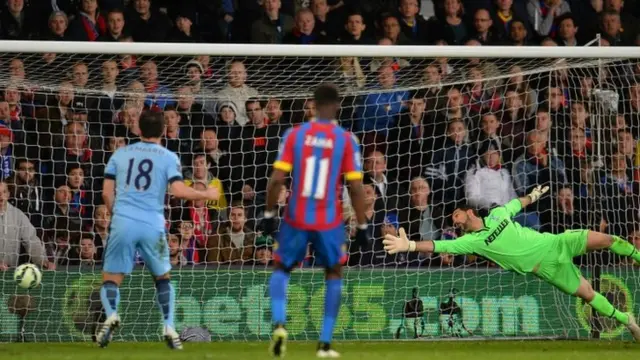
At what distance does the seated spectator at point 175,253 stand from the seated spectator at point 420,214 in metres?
2.34

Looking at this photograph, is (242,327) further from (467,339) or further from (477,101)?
(477,101)

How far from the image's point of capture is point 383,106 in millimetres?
13609

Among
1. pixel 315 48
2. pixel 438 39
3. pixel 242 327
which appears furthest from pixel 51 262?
pixel 438 39

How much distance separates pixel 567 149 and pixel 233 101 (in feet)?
12.2

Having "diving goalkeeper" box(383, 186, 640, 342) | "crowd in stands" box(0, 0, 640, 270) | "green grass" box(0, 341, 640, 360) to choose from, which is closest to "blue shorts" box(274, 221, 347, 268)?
"green grass" box(0, 341, 640, 360)

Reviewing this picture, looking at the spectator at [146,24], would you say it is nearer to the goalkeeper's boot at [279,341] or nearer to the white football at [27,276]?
the white football at [27,276]

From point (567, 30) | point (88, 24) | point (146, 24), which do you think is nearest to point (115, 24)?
point (88, 24)

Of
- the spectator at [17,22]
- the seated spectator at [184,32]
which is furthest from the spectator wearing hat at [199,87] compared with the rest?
the spectator at [17,22]

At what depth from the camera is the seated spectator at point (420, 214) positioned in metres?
13.1

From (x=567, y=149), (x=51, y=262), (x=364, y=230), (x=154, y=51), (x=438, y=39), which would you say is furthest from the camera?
(x=438, y=39)

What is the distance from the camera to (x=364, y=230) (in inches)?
354

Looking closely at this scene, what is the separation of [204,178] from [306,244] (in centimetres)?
390

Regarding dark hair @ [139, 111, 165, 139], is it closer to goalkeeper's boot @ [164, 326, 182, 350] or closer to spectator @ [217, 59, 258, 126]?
goalkeeper's boot @ [164, 326, 182, 350]

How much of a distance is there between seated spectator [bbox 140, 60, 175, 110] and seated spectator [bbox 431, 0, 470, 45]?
371 cm
